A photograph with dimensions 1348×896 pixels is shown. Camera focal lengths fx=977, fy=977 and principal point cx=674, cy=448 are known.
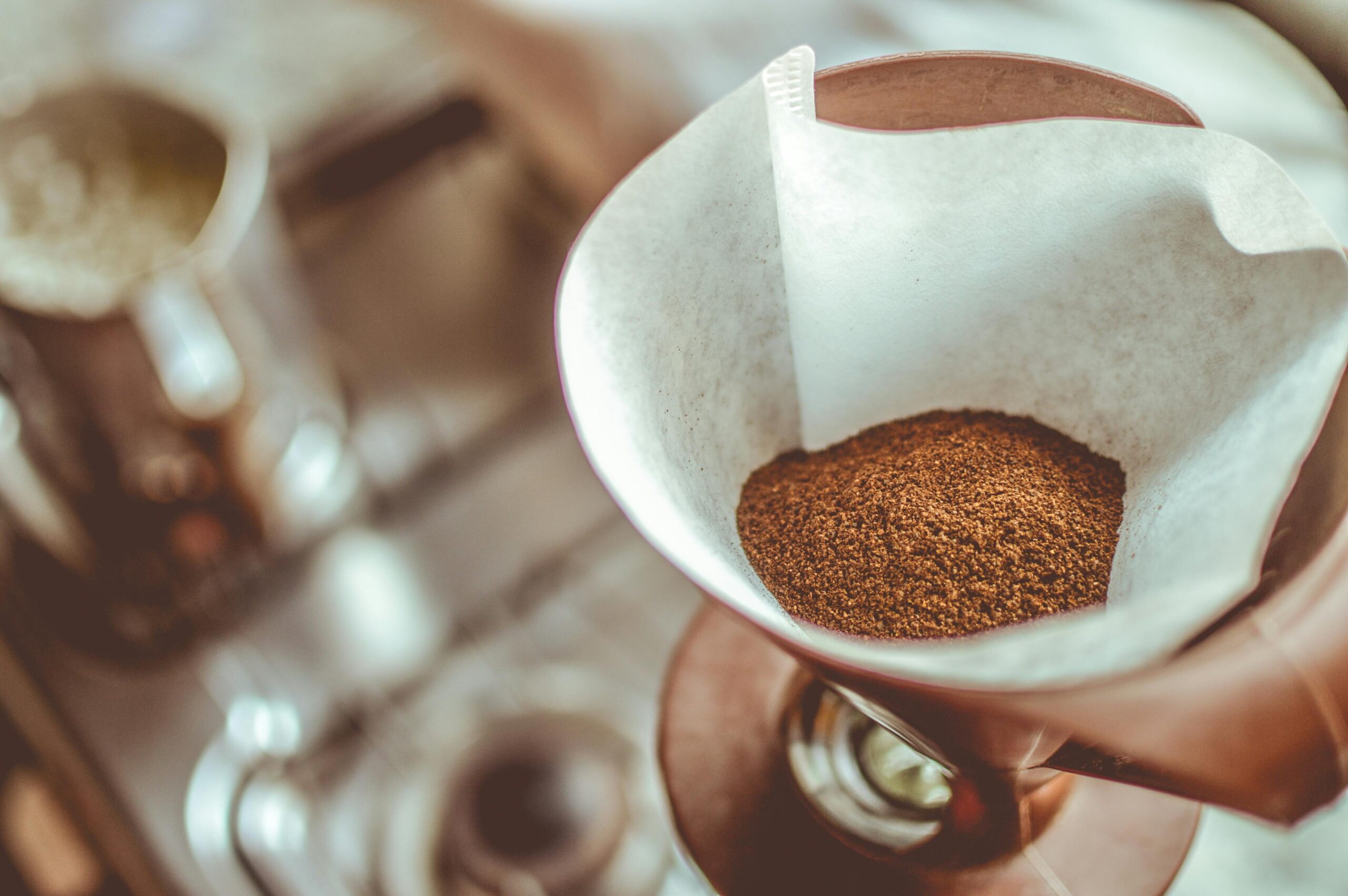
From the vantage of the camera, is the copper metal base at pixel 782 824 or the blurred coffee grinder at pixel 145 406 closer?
the copper metal base at pixel 782 824

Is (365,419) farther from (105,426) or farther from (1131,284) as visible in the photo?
(1131,284)

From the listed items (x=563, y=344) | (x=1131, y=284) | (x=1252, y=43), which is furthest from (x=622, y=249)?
(x=1252, y=43)

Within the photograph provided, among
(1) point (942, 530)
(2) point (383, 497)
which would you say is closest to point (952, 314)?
(1) point (942, 530)

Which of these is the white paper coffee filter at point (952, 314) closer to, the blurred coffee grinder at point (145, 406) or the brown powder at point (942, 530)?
the brown powder at point (942, 530)

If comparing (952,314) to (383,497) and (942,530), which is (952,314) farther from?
(383,497)

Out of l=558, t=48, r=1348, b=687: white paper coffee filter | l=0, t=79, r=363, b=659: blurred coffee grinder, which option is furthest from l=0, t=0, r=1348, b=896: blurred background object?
l=558, t=48, r=1348, b=687: white paper coffee filter

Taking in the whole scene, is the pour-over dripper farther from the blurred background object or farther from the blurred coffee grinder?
the blurred coffee grinder

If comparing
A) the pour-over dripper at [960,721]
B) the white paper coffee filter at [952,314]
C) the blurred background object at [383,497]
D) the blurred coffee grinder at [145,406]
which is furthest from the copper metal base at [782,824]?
the blurred coffee grinder at [145,406]
